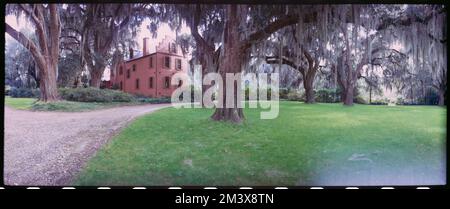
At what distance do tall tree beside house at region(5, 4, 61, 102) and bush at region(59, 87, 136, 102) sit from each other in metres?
0.08

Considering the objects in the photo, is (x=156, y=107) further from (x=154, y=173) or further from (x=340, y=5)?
(x=340, y=5)

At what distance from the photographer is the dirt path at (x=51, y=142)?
2332 millimetres

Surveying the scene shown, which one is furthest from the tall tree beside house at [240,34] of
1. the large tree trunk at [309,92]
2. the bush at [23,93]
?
the bush at [23,93]

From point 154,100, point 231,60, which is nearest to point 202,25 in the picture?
point 231,60

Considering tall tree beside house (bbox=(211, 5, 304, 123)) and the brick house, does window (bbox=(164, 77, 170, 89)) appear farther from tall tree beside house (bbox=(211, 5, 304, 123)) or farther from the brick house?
tall tree beside house (bbox=(211, 5, 304, 123))

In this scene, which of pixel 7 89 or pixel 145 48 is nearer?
pixel 7 89

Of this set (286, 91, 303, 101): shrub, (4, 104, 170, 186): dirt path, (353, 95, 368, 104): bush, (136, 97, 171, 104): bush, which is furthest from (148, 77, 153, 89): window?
(353, 95, 368, 104): bush

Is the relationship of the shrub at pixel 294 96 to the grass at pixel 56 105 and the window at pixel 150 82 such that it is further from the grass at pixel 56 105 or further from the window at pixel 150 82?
the grass at pixel 56 105

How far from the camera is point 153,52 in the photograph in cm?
253

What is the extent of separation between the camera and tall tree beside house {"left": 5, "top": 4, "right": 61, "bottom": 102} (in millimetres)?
2359

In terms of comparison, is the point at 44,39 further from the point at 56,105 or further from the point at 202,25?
the point at 202,25

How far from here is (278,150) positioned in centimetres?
243

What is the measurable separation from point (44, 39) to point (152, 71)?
3.13ft

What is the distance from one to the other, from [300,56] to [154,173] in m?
1.67
